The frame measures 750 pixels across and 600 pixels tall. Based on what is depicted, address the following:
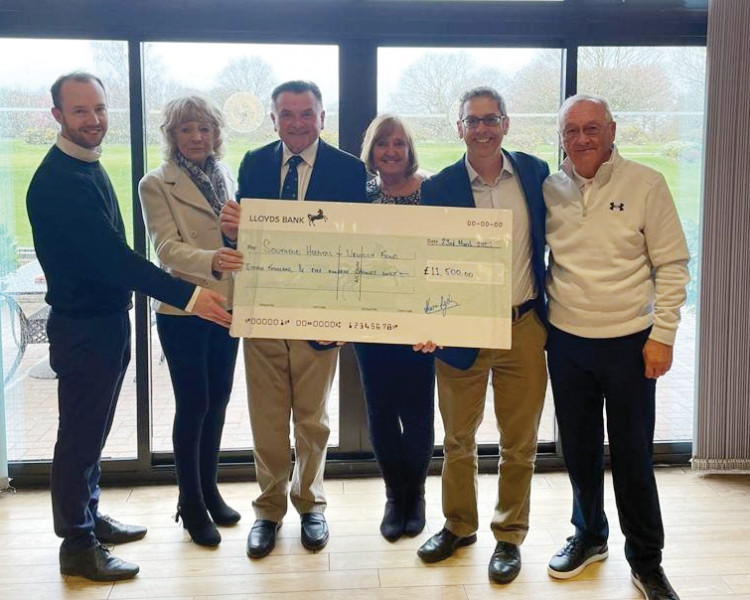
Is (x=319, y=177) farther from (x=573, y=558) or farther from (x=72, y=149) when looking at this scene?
(x=573, y=558)

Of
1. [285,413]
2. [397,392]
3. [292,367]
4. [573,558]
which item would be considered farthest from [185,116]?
[573,558]

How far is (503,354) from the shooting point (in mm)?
2443

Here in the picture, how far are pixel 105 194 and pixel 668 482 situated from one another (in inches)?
104

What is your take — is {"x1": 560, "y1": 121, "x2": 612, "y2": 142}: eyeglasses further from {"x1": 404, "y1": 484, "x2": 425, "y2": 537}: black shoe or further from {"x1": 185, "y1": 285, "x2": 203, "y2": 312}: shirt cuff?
{"x1": 404, "y1": 484, "x2": 425, "y2": 537}: black shoe

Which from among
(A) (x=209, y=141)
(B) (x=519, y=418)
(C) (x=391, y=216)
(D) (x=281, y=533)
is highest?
(A) (x=209, y=141)

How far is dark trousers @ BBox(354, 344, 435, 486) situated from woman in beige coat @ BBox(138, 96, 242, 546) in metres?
0.53

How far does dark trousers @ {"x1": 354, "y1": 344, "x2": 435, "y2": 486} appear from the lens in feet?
8.82

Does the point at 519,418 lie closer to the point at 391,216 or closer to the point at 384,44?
the point at 391,216

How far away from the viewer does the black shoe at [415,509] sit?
9.10 feet

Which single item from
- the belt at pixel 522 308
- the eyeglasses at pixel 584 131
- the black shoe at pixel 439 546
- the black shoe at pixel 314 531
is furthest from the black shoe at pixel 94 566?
the eyeglasses at pixel 584 131

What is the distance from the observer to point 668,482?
10.7ft

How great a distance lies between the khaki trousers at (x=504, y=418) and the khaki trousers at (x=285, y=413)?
17.6 inches

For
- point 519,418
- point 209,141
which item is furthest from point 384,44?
point 519,418

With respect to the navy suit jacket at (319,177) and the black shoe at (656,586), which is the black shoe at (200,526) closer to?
the navy suit jacket at (319,177)
